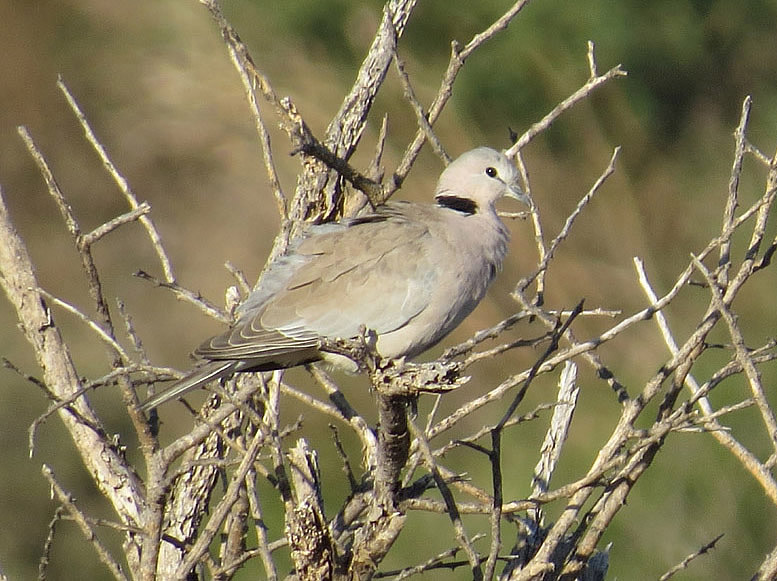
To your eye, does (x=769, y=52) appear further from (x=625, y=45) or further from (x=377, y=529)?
(x=377, y=529)

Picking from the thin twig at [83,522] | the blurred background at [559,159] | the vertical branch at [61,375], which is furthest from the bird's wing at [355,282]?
the blurred background at [559,159]

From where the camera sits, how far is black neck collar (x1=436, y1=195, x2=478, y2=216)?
11.9 ft

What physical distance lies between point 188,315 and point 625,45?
4.69 meters

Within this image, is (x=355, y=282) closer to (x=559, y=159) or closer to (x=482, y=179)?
(x=482, y=179)

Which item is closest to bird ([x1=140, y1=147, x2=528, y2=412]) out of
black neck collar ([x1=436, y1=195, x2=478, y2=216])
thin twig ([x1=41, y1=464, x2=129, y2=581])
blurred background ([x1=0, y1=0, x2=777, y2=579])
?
black neck collar ([x1=436, y1=195, x2=478, y2=216])

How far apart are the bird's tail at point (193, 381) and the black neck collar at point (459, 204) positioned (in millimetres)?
888

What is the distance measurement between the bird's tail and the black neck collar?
888 mm

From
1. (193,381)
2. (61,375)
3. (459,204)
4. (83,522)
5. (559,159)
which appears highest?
(559,159)

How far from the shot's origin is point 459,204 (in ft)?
12.0

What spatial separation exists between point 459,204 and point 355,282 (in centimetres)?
51

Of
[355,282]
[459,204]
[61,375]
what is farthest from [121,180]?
[459,204]

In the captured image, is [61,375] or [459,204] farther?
[459,204]

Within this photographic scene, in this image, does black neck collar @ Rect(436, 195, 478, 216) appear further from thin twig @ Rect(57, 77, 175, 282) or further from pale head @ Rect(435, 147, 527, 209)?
thin twig @ Rect(57, 77, 175, 282)

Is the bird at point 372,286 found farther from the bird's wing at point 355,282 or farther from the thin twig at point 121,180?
the thin twig at point 121,180
